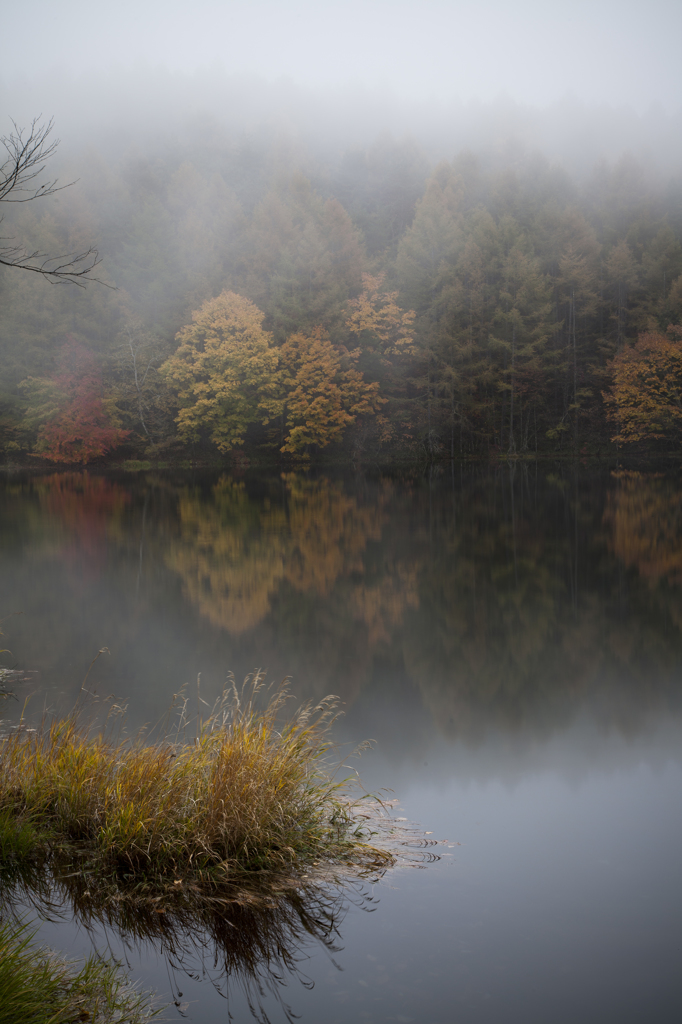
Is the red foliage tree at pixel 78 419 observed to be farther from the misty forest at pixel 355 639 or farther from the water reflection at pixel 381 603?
the water reflection at pixel 381 603

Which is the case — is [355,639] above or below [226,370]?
below

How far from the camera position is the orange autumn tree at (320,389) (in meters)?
44.4

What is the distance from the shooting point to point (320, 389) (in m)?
44.2

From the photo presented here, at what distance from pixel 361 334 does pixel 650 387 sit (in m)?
16.4

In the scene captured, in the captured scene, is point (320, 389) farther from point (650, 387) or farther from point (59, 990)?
point (59, 990)

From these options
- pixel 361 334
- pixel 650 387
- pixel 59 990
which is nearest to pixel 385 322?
pixel 361 334

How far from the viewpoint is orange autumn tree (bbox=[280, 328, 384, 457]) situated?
44406 millimetres

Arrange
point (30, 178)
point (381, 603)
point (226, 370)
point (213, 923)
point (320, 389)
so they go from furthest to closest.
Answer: point (226, 370)
point (320, 389)
point (381, 603)
point (30, 178)
point (213, 923)

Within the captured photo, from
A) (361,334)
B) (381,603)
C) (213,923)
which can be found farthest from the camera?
(361,334)

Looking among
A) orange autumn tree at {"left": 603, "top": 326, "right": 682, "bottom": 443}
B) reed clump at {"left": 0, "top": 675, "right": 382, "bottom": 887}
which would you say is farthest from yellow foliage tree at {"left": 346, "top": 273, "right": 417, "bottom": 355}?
reed clump at {"left": 0, "top": 675, "right": 382, "bottom": 887}

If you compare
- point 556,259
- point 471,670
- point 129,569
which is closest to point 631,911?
point 471,670

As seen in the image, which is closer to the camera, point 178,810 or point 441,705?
point 178,810

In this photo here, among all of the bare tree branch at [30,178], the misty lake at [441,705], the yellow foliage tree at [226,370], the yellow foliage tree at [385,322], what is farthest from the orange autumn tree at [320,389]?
the bare tree branch at [30,178]

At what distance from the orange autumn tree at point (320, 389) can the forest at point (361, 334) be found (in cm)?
13
